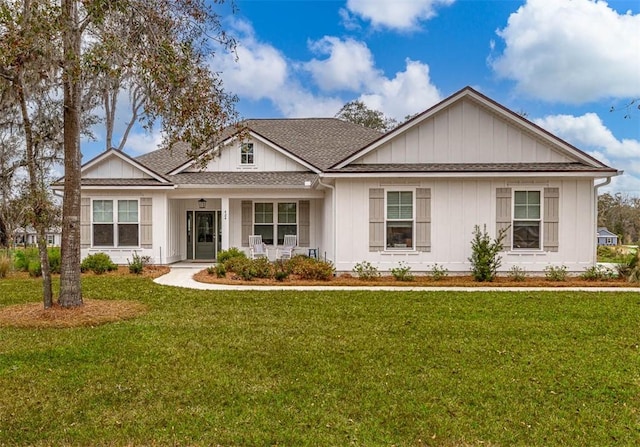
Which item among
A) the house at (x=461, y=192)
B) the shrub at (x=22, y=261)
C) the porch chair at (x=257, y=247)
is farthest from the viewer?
the porch chair at (x=257, y=247)

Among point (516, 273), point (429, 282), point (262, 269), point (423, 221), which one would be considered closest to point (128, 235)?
point (262, 269)

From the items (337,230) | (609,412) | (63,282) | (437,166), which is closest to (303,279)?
(337,230)

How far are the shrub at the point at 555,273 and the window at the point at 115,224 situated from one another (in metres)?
13.1

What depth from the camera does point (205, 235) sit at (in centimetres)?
1747

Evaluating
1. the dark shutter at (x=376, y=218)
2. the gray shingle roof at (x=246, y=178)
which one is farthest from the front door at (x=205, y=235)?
the dark shutter at (x=376, y=218)

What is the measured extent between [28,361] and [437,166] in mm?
10628

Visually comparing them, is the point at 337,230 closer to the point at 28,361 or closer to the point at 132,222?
the point at 132,222

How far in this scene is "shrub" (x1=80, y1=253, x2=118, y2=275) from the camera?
43.9ft

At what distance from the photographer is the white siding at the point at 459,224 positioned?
1246 cm

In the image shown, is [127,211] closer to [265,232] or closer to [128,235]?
[128,235]

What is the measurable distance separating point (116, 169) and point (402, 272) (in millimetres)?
10517

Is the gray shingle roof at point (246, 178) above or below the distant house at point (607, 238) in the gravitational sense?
above

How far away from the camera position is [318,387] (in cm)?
454

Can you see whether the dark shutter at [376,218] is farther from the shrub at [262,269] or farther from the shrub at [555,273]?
the shrub at [555,273]
